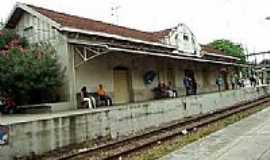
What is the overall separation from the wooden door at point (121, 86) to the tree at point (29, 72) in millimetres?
3626

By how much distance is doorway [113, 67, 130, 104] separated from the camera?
21.4 m

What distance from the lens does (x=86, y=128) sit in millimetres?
13297

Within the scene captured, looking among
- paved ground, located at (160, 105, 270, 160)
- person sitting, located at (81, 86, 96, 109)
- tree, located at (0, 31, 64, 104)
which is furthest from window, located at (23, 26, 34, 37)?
paved ground, located at (160, 105, 270, 160)

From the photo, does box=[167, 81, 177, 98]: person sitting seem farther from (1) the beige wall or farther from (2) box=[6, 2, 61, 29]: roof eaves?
(2) box=[6, 2, 61, 29]: roof eaves

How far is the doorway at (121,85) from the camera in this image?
21406 millimetres

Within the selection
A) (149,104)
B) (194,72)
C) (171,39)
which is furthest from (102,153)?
(194,72)

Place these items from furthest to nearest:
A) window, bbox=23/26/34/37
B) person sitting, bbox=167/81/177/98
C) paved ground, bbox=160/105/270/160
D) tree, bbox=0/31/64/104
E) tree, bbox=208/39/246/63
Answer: tree, bbox=208/39/246/63, person sitting, bbox=167/81/177/98, window, bbox=23/26/34/37, tree, bbox=0/31/64/104, paved ground, bbox=160/105/270/160

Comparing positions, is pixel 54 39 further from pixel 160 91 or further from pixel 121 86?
pixel 160 91

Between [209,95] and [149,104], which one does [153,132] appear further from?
[209,95]

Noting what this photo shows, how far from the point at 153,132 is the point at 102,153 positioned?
13.3 feet

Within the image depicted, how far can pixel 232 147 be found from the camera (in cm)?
890

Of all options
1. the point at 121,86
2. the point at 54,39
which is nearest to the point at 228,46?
the point at 121,86

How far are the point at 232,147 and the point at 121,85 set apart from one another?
13.3 meters

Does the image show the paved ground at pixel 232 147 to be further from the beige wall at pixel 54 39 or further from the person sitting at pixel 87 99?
the beige wall at pixel 54 39
